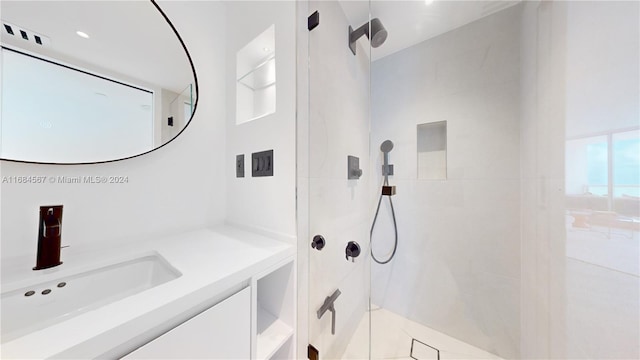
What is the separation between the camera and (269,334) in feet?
2.59

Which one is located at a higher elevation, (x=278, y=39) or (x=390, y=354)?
(x=278, y=39)

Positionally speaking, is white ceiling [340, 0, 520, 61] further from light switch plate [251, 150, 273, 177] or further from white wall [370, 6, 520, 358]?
light switch plate [251, 150, 273, 177]

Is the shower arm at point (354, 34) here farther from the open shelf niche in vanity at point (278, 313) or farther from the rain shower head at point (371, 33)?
the open shelf niche in vanity at point (278, 313)

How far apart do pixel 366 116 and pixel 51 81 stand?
4.50 ft

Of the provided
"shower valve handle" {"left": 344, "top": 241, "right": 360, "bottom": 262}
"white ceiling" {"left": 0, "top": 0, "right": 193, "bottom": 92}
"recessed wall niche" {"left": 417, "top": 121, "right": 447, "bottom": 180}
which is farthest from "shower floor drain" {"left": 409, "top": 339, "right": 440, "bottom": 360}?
"white ceiling" {"left": 0, "top": 0, "right": 193, "bottom": 92}

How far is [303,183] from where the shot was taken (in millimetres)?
889

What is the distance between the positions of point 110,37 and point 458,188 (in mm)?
1919

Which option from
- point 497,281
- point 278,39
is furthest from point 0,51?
point 497,281

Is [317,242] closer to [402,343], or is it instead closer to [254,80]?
[402,343]

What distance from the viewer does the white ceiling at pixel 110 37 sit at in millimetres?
651

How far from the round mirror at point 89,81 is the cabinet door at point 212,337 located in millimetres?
786

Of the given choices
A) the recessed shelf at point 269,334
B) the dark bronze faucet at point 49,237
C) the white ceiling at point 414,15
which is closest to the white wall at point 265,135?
the recessed shelf at point 269,334

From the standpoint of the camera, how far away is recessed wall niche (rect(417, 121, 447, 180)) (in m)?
1.19

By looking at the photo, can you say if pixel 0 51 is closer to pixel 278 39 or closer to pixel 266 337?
pixel 278 39
